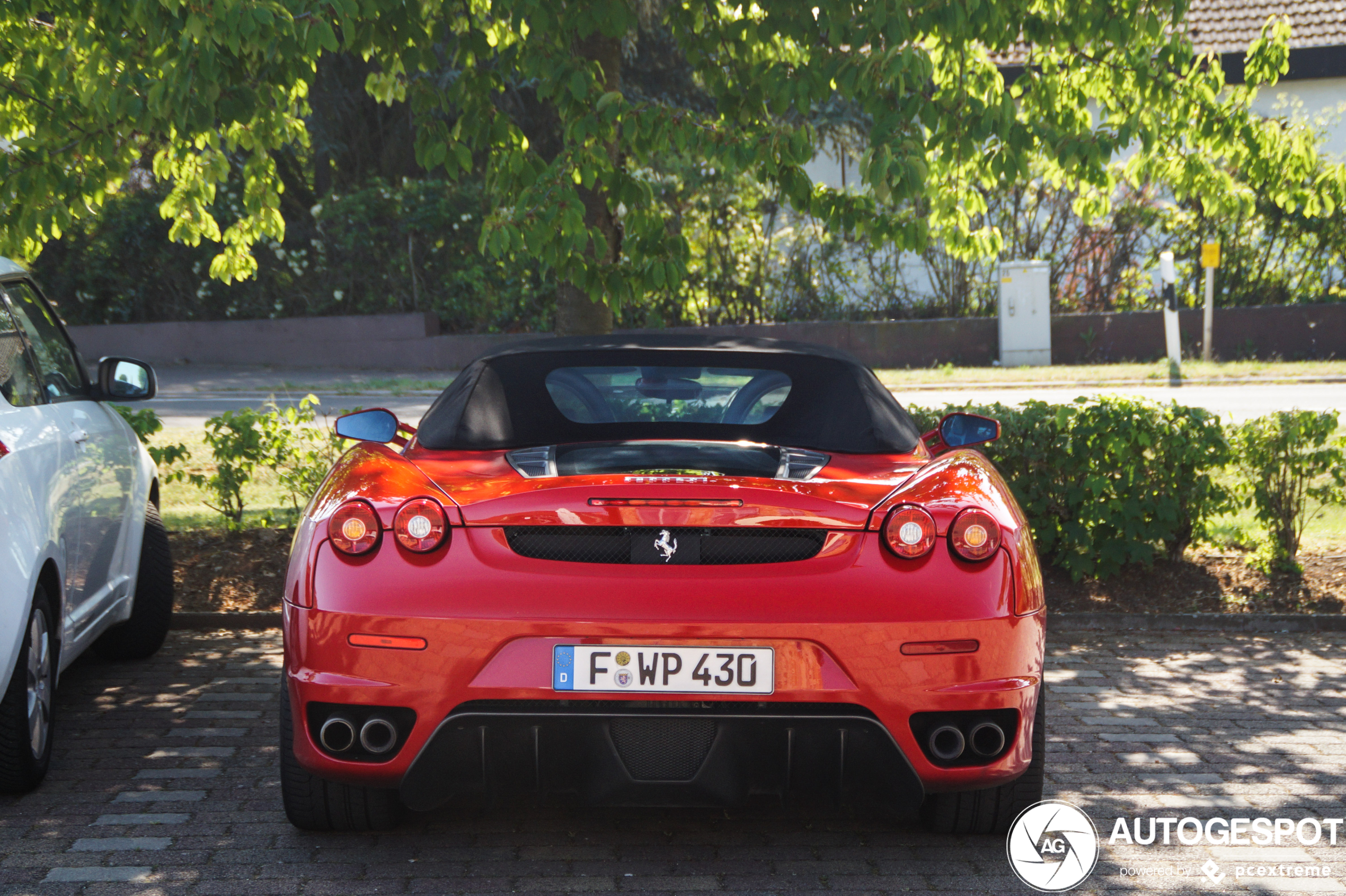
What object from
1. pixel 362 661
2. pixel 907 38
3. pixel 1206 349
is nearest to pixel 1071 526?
pixel 907 38

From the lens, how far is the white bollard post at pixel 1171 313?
61.6 ft

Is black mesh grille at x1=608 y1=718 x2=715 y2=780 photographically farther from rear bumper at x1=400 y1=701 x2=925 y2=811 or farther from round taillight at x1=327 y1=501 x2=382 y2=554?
round taillight at x1=327 y1=501 x2=382 y2=554

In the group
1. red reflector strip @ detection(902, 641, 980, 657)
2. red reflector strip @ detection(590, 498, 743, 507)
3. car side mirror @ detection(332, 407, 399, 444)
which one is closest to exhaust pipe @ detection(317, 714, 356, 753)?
red reflector strip @ detection(590, 498, 743, 507)

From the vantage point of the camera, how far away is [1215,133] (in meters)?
7.75

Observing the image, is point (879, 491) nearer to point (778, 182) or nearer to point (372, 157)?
point (778, 182)

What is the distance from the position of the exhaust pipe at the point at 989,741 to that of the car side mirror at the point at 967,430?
1.30m

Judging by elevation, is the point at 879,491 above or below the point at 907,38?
below

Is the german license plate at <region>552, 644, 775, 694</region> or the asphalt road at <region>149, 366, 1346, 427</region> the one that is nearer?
the german license plate at <region>552, 644, 775, 694</region>

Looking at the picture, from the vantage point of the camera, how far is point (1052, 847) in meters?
3.63

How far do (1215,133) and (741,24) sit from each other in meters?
2.98

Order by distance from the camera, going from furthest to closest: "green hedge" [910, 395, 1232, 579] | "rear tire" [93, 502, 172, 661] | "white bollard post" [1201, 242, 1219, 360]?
"white bollard post" [1201, 242, 1219, 360]
"green hedge" [910, 395, 1232, 579]
"rear tire" [93, 502, 172, 661]

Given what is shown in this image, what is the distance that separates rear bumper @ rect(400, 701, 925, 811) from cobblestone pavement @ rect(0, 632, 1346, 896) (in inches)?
12.7

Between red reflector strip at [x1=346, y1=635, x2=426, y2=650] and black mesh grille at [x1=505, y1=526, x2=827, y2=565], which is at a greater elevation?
black mesh grille at [x1=505, y1=526, x2=827, y2=565]

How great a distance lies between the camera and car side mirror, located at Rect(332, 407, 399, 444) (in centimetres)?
428
